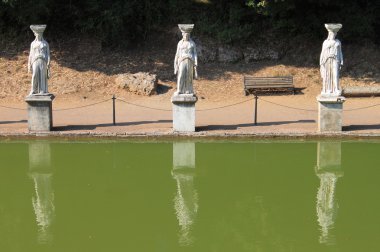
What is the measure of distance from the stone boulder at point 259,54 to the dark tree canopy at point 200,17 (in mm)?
661

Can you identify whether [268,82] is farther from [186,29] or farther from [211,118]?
[186,29]

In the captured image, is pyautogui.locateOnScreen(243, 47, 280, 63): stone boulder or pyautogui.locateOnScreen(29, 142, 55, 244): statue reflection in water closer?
pyautogui.locateOnScreen(29, 142, 55, 244): statue reflection in water

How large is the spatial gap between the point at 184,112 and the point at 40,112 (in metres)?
3.61

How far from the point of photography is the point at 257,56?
23828 millimetres

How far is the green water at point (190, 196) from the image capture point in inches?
388

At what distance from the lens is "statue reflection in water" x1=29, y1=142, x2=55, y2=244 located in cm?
1033

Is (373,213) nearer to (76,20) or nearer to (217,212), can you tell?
(217,212)

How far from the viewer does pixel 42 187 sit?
12.4m

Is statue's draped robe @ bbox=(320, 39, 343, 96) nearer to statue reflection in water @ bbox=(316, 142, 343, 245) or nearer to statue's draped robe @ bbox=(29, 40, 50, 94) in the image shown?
statue reflection in water @ bbox=(316, 142, 343, 245)

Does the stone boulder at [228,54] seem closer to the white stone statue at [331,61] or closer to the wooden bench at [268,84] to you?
the wooden bench at [268,84]

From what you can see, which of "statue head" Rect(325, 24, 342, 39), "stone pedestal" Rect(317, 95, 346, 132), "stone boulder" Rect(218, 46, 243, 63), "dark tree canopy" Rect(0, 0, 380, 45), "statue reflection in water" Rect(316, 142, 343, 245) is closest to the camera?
"statue reflection in water" Rect(316, 142, 343, 245)

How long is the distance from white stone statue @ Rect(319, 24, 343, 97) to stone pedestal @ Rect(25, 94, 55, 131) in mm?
6877

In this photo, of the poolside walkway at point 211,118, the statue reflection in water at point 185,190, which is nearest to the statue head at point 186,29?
the poolside walkway at point 211,118

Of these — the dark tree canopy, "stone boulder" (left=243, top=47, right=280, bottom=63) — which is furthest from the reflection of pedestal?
"stone boulder" (left=243, top=47, right=280, bottom=63)
